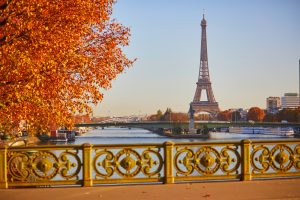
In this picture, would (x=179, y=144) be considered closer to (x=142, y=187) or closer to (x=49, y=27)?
(x=142, y=187)

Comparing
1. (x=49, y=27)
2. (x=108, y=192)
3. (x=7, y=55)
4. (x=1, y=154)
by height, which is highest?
(x=49, y=27)

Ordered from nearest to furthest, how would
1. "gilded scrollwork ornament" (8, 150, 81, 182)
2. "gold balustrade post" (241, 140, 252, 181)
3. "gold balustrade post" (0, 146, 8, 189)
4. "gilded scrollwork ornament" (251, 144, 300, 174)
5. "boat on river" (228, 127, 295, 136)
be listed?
"gold balustrade post" (0, 146, 8, 189) → "gilded scrollwork ornament" (8, 150, 81, 182) → "gold balustrade post" (241, 140, 252, 181) → "gilded scrollwork ornament" (251, 144, 300, 174) → "boat on river" (228, 127, 295, 136)

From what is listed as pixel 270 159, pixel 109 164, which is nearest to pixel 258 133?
pixel 270 159

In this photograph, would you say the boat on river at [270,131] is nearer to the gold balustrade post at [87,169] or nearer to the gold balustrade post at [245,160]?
the gold balustrade post at [245,160]

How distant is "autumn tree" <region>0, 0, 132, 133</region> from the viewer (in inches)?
537

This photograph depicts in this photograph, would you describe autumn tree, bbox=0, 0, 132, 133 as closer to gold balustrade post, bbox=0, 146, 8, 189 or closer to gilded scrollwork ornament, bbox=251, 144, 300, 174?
gold balustrade post, bbox=0, 146, 8, 189

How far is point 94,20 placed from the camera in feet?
52.4

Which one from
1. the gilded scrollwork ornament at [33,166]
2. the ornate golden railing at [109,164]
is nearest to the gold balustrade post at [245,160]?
the ornate golden railing at [109,164]

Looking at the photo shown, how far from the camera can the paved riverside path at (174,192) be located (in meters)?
11.2

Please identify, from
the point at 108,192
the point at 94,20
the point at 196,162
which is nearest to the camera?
the point at 108,192

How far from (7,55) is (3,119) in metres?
3.61

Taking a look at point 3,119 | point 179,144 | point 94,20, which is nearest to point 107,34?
point 94,20

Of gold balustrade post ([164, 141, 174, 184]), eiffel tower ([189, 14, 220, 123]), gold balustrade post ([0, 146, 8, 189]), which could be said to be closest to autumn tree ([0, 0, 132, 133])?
gold balustrade post ([0, 146, 8, 189])

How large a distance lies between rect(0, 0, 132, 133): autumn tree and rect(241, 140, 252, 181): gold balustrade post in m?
5.05
